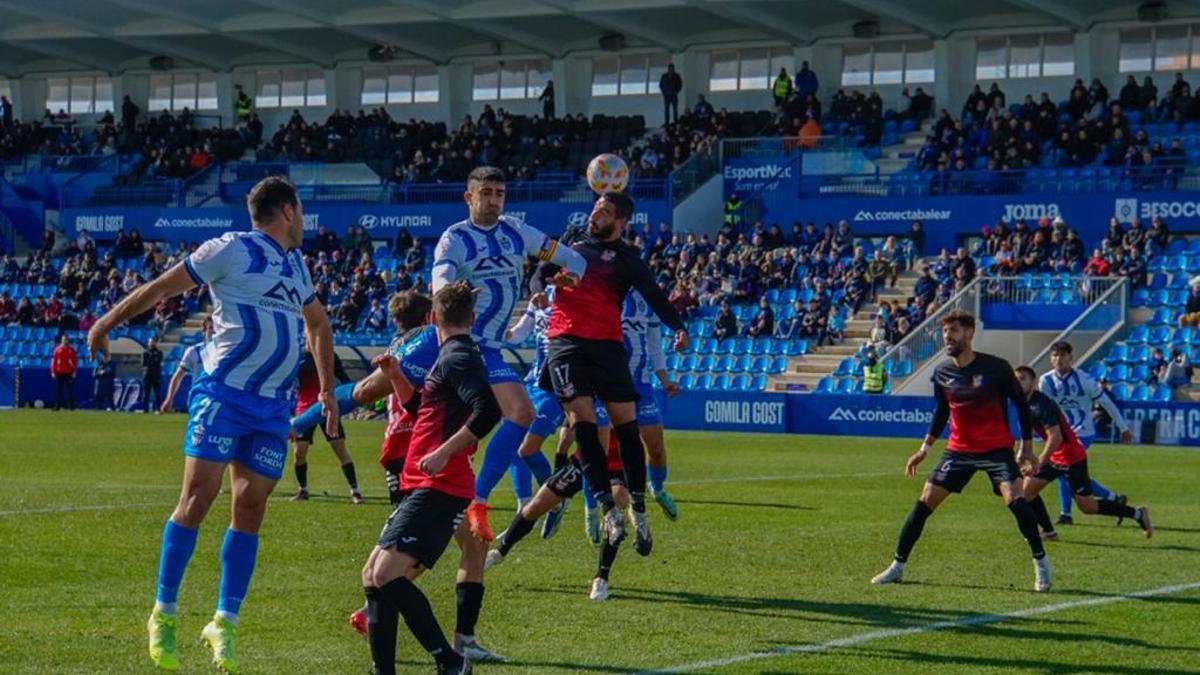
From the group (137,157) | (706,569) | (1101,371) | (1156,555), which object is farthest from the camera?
(137,157)

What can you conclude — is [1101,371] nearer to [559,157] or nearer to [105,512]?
[559,157]

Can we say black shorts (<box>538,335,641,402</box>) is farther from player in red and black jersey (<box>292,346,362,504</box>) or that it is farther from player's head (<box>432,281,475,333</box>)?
player in red and black jersey (<box>292,346,362,504</box>)

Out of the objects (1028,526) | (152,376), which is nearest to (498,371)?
(1028,526)

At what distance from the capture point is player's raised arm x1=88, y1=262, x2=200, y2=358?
8695mm

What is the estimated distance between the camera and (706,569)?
44.2 ft

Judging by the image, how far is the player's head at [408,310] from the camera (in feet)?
35.4

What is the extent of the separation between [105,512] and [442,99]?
147 ft

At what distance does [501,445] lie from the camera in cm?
1136

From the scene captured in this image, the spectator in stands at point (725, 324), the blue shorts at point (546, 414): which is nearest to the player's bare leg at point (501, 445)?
the blue shorts at point (546, 414)

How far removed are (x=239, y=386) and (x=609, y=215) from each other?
137 inches

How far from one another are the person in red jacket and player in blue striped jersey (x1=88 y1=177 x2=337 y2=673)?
3716cm

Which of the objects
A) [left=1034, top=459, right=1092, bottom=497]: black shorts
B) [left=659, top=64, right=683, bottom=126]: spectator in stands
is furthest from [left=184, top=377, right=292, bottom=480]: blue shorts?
[left=659, top=64, right=683, bottom=126]: spectator in stands

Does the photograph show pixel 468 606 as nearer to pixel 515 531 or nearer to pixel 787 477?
pixel 515 531

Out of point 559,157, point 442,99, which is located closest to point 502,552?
point 559,157
